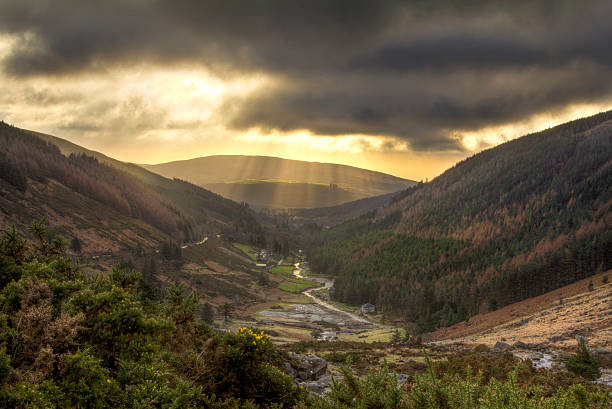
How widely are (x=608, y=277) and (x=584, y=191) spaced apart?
101208 mm

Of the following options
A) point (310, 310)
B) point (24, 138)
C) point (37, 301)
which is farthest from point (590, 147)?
point (24, 138)

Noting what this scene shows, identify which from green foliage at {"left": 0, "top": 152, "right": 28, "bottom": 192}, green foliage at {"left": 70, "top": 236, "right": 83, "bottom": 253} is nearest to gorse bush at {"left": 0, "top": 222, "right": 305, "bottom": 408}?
green foliage at {"left": 70, "top": 236, "right": 83, "bottom": 253}

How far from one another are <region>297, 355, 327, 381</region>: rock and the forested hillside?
72.6m

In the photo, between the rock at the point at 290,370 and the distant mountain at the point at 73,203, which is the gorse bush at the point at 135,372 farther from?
the distant mountain at the point at 73,203

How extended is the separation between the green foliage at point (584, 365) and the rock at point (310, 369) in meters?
15.0

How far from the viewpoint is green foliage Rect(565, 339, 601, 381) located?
64.8 ft

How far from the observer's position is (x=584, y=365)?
20047mm

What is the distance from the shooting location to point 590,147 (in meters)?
177

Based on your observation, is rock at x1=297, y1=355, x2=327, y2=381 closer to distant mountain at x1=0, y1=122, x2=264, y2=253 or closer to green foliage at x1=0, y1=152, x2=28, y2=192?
distant mountain at x1=0, y1=122, x2=264, y2=253

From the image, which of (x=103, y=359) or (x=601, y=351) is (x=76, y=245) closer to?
(x=103, y=359)

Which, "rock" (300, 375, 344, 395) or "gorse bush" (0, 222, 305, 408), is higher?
"gorse bush" (0, 222, 305, 408)

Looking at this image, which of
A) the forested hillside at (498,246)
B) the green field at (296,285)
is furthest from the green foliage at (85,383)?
the green field at (296,285)

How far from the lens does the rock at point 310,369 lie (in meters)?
22.8

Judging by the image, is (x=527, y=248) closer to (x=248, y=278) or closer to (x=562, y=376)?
(x=248, y=278)
